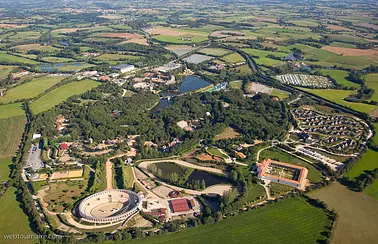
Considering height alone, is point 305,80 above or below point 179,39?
below

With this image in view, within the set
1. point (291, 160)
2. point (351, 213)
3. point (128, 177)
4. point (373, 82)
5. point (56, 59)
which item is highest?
point (373, 82)

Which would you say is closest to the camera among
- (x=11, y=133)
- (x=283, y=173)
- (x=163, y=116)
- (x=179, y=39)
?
(x=283, y=173)

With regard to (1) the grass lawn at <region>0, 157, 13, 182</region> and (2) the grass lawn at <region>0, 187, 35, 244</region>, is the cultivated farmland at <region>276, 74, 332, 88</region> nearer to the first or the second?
(1) the grass lawn at <region>0, 157, 13, 182</region>

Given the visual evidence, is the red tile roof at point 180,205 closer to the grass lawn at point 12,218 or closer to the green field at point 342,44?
the grass lawn at point 12,218

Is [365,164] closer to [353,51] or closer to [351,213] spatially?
[351,213]

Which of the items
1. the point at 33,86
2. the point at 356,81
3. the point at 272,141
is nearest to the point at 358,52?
the point at 356,81

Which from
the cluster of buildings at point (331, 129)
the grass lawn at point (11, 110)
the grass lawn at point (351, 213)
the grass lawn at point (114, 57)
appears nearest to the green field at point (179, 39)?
the grass lawn at point (114, 57)

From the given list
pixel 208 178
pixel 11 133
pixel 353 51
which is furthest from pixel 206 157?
pixel 353 51
